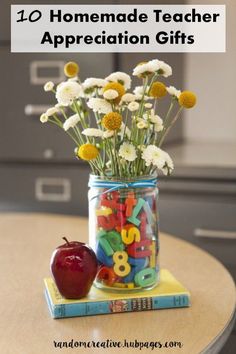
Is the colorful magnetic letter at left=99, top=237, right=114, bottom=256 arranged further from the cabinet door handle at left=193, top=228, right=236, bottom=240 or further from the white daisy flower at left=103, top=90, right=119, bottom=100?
the cabinet door handle at left=193, top=228, right=236, bottom=240

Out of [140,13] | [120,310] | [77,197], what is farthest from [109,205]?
[140,13]

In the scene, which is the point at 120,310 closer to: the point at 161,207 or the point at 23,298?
the point at 23,298

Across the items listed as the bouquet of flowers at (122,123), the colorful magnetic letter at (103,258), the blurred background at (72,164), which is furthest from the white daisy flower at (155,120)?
the blurred background at (72,164)

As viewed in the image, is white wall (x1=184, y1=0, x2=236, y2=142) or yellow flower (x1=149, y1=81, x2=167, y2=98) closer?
yellow flower (x1=149, y1=81, x2=167, y2=98)

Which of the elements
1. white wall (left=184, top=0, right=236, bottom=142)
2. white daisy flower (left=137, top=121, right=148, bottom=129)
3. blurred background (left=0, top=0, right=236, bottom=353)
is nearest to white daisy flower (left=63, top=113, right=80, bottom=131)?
white daisy flower (left=137, top=121, right=148, bottom=129)

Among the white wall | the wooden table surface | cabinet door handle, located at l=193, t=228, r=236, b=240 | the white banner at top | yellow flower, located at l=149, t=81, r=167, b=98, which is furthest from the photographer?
the white wall

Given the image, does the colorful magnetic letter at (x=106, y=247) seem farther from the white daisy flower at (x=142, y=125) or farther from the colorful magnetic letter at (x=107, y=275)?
the white daisy flower at (x=142, y=125)

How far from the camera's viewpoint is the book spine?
0.93 metres

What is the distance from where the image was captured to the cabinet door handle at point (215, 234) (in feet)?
5.91

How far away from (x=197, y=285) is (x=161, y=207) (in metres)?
0.82

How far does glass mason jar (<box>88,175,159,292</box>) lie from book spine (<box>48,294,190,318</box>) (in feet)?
0.11

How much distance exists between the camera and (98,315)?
943mm

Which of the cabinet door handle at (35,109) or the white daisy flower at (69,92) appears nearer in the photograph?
the white daisy flower at (69,92)

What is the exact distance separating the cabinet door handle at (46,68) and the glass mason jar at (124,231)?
1084mm
